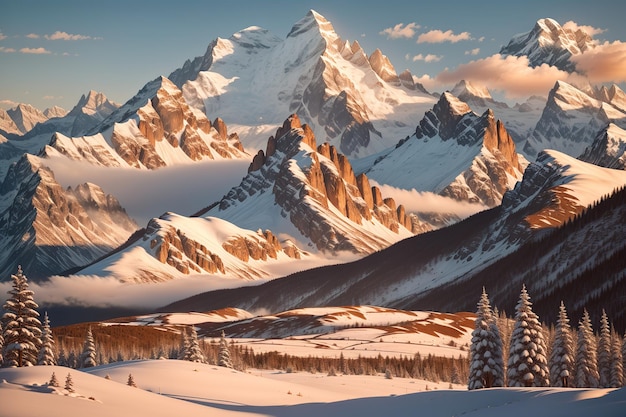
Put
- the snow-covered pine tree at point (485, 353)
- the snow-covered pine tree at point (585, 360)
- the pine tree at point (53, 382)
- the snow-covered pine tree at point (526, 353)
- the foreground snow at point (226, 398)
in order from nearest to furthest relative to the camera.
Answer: the foreground snow at point (226, 398) → the pine tree at point (53, 382) → the snow-covered pine tree at point (526, 353) → the snow-covered pine tree at point (485, 353) → the snow-covered pine tree at point (585, 360)

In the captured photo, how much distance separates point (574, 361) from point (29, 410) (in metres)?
86.0

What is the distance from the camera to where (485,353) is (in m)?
104

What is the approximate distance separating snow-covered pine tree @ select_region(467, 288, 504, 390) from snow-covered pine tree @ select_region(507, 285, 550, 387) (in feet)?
4.63

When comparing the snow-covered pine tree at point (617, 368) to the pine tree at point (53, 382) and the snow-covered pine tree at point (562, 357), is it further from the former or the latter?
the pine tree at point (53, 382)

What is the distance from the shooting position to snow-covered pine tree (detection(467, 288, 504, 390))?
339 feet

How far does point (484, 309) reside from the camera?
105 meters

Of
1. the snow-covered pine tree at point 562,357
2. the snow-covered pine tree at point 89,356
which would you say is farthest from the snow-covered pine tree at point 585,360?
the snow-covered pine tree at point 89,356

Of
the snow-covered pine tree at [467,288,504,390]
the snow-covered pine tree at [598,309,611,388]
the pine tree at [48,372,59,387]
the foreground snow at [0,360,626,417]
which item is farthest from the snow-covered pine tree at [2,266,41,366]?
the snow-covered pine tree at [598,309,611,388]

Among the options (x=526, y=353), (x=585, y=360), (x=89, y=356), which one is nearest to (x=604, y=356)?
(x=585, y=360)

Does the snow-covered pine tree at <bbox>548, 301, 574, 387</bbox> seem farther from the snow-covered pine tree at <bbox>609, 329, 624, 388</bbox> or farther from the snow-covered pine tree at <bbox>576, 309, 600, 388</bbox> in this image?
the snow-covered pine tree at <bbox>609, 329, 624, 388</bbox>

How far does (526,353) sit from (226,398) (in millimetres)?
36142

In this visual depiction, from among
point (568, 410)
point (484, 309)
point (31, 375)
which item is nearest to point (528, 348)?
point (484, 309)

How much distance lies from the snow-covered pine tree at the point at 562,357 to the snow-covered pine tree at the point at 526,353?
1383 centimetres

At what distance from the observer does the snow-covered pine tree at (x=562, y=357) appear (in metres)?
118
